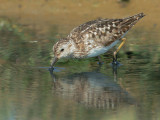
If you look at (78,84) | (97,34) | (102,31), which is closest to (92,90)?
(78,84)

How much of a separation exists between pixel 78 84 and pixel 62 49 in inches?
71.2

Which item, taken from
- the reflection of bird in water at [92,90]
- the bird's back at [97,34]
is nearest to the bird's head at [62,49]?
the bird's back at [97,34]

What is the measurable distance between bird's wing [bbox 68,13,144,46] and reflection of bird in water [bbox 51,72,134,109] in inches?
50.8

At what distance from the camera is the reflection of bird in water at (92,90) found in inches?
330

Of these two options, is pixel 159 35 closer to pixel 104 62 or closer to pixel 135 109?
pixel 104 62

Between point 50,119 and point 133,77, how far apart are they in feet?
10.5

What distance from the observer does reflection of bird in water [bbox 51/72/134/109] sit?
8391mm

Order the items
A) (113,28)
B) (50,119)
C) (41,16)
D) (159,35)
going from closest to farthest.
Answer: (50,119), (113,28), (159,35), (41,16)

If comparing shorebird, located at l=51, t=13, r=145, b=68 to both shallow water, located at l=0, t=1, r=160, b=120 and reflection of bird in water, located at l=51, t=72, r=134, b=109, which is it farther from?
reflection of bird in water, located at l=51, t=72, r=134, b=109

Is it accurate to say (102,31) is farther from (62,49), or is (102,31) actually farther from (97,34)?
(62,49)

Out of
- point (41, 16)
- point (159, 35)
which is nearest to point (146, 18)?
point (159, 35)

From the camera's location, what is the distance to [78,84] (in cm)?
972

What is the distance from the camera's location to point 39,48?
13266 mm

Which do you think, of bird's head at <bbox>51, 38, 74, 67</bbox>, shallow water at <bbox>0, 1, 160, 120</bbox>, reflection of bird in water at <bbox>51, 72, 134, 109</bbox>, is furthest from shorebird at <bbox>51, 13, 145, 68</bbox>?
reflection of bird in water at <bbox>51, 72, 134, 109</bbox>
